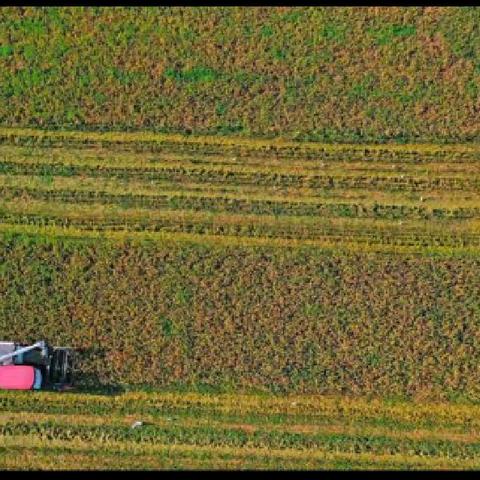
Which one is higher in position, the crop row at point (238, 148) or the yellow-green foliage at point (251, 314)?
the crop row at point (238, 148)

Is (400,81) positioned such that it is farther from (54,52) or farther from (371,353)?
(54,52)

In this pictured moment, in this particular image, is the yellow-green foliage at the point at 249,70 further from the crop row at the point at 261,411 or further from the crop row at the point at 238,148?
the crop row at the point at 261,411

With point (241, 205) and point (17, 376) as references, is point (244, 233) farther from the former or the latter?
point (17, 376)

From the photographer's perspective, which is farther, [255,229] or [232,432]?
[255,229]

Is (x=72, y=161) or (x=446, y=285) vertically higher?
(x=72, y=161)

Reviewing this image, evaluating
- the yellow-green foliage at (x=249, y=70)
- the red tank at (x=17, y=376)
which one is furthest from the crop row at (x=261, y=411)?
the yellow-green foliage at (x=249, y=70)

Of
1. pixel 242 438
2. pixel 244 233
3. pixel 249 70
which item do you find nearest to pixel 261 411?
pixel 242 438
